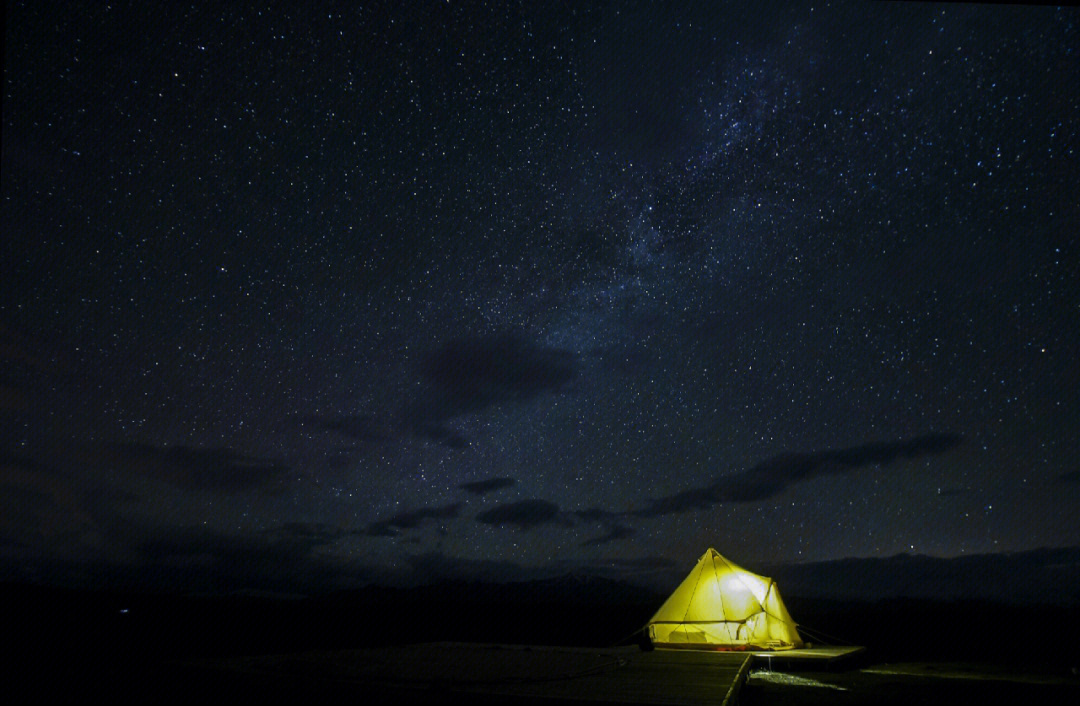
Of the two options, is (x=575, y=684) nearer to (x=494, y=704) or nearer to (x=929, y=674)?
(x=494, y=704)

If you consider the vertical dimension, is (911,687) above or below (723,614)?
below

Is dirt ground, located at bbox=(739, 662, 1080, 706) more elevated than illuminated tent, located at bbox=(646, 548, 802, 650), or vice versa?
illuminated tent, located at bbox=(646, 548, 802, 650)

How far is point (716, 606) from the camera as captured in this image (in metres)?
13.2

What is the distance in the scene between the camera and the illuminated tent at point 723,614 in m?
12.7

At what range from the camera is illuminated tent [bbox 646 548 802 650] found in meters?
12.7

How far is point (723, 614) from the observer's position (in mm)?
13070

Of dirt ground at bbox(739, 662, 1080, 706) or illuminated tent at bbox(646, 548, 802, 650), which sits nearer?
dirt ground at bbox(739, 662, 1080, 706)

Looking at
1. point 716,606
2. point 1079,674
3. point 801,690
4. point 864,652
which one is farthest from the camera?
point 716,606

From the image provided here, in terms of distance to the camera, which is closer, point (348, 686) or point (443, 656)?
point (348, 686)

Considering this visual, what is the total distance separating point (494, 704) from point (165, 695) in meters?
2.93

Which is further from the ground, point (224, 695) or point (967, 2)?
point (967, 2)

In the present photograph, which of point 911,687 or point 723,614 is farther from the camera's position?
point 723,614

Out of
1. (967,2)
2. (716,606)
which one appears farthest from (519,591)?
(967,2)

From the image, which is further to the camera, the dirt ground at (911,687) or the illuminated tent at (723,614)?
the illuminated tent at (723,614)
